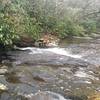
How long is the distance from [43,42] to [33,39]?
770mm

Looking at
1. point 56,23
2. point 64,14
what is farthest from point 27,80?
point 64,14

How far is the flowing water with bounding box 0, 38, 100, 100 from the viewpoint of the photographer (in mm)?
8102

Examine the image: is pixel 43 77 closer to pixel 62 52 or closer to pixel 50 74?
pixel 50 74

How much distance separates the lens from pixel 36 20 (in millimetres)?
17438

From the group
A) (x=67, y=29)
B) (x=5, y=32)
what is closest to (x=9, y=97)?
(x=5, y=32)

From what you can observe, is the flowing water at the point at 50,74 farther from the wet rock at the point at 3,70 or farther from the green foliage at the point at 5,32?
the green foliage at the point at 5,32

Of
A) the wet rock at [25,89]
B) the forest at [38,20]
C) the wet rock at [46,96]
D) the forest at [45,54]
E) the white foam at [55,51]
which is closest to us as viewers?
the wet rock at [46,96]

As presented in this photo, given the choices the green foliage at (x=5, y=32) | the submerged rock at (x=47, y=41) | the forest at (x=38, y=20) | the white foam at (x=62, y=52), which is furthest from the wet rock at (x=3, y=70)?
the submerged rock at (x=47, y=41)

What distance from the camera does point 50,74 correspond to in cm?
1016

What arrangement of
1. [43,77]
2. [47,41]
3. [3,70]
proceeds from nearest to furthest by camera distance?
[43,77] < [3,70] < [47,41]

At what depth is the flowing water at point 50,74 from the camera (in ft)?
26.6

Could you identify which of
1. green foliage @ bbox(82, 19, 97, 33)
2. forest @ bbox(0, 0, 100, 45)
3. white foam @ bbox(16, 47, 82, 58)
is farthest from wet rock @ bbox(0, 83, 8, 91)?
green foliage @ bbox(82, 19, 97, 33)

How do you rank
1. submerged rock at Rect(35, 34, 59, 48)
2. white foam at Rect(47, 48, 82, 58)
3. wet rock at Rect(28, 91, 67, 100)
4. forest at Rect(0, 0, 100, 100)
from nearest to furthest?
wet rock at Rect(28, 91, 67, 100), forest at Rect(0, 0, 100, 100), white foam at Rect(47, 48, 82, 58), submerged rock at Rect(35, 34, 59, 48)

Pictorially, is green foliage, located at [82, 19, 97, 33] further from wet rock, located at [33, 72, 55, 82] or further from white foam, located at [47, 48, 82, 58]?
wet rock, located at [33, 72, 55, 82]
